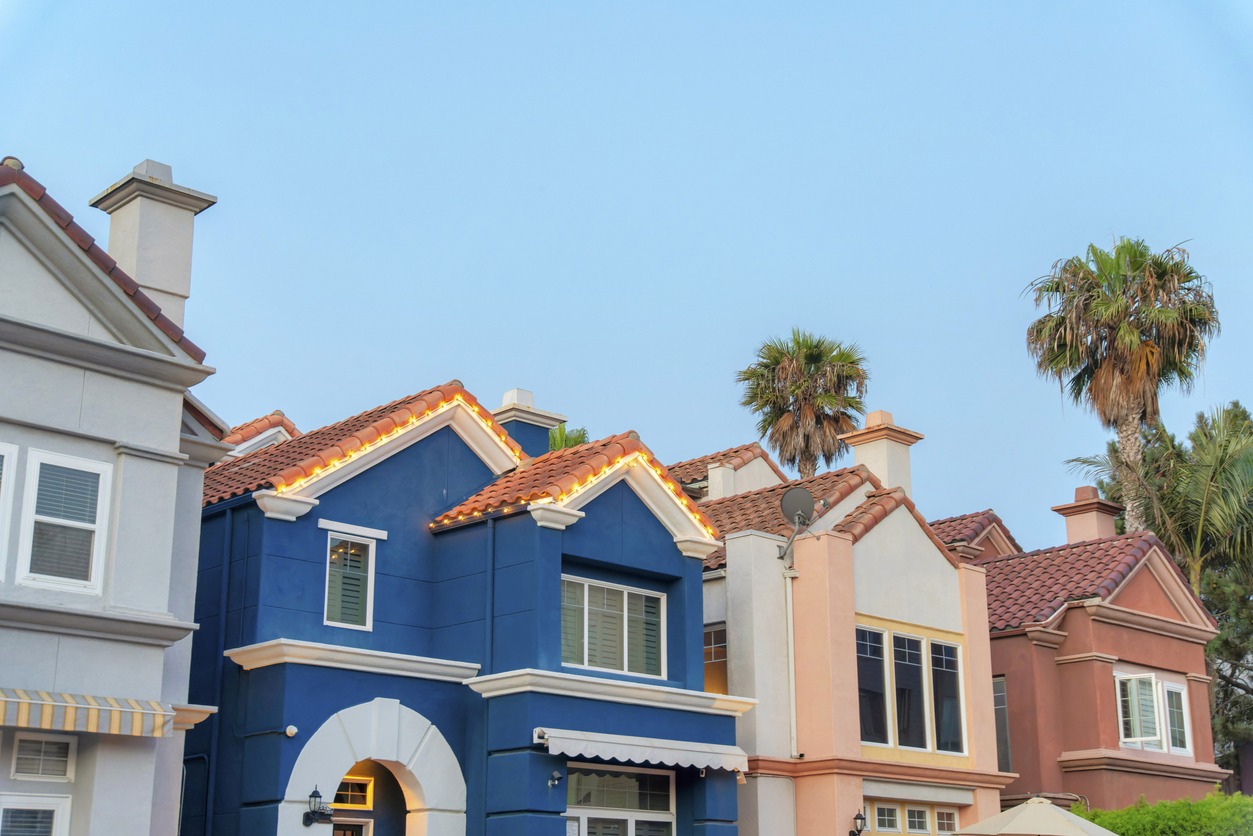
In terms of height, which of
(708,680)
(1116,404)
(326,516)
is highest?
(1116,404)

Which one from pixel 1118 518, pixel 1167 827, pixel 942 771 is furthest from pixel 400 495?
pixel 1118 518

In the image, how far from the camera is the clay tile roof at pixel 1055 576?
29.3 m

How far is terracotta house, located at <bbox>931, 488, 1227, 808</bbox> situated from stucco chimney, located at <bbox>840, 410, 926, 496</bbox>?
8.32 feet

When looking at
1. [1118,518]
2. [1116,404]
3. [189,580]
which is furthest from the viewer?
[1118,518]

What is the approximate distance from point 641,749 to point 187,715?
6.29m

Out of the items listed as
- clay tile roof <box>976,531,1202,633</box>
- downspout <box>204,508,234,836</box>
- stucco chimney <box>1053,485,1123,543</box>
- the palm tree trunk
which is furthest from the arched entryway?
the palm tree trunk

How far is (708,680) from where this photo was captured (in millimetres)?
24625

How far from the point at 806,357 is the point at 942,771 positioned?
2240 cm

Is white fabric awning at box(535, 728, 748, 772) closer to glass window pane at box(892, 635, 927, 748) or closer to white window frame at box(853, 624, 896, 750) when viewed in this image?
white window frame at box(853, 624, 896, 750)

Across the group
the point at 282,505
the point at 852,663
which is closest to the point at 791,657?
the point at 852,663

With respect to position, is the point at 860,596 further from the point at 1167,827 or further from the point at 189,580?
the point at 189,580

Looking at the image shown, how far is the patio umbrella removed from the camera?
71.1 ft

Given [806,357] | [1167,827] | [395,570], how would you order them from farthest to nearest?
[806,357]
[1167,827]
[395,570]

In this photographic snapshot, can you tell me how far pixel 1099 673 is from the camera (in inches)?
1130
